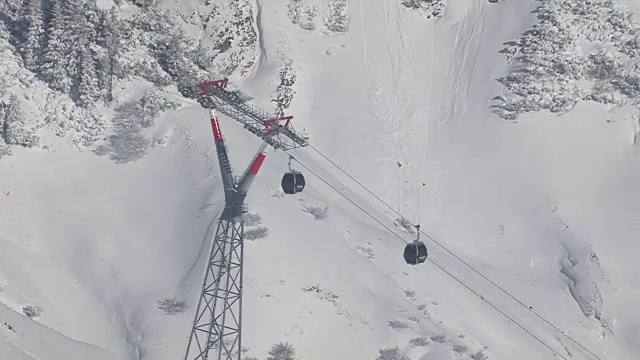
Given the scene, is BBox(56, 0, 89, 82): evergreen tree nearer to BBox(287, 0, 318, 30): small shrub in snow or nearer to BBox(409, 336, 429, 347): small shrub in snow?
BBox(287, 0, 318, 30): small shrub in snow

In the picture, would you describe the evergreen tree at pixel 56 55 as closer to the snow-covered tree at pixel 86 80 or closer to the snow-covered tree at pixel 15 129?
the snow-covered tree at pixel 86 80

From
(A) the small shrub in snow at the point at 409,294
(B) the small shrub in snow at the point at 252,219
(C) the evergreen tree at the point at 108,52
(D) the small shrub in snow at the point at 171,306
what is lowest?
(D) the small shrub in snow at the point at 171,306

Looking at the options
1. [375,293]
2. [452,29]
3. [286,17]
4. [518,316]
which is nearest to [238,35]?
[286,17]

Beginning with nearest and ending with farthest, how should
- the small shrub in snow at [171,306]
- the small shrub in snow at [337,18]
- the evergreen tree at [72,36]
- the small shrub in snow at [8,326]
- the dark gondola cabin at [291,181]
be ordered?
1. the dark gondola cabin at [291,181]
2. the small shrub in snow at [8,326]
3. the small shrub in snow at [171,306]
4. the evergreen tree at [72,36]
5. the small shrub in snow at [337,18]

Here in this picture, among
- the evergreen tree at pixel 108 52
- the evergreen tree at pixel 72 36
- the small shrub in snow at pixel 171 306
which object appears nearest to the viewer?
the small shrub in snow at pixel 171 306

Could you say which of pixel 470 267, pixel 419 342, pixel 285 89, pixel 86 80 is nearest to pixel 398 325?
pixel 419 342

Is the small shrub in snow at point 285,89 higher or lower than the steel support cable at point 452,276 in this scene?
higher

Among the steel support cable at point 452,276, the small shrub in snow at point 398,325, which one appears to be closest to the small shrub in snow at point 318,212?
the steel support cable at point 452,276

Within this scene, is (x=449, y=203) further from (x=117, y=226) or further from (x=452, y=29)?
(x=117, y=226)
